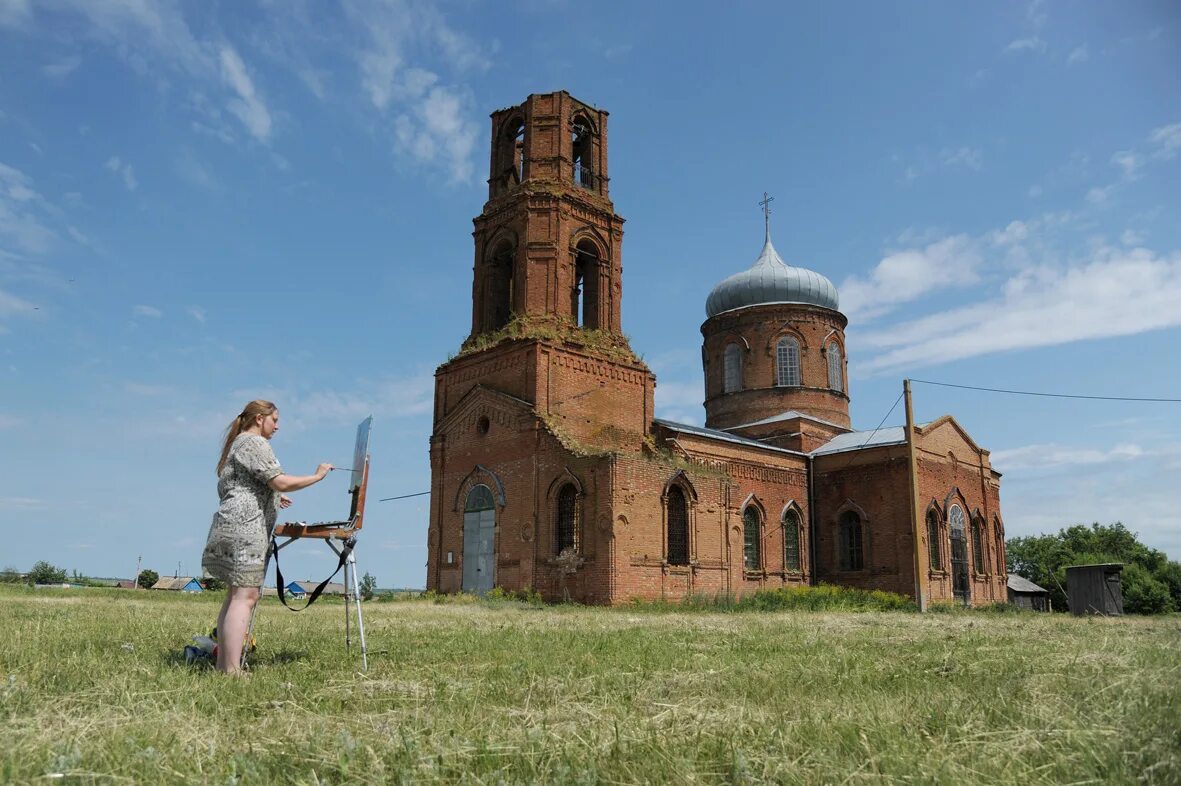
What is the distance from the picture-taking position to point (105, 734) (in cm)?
306

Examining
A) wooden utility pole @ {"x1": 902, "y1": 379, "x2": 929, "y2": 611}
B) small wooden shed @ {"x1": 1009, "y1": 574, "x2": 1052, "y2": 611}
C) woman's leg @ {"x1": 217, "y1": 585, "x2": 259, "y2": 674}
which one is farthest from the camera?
small wooden shed @ {"x1": 1009, "y1": 574, "x2": 1052, "y2": 611}

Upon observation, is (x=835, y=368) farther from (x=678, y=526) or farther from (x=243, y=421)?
(x=243, y=421)

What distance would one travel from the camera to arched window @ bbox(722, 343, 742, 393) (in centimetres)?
3275

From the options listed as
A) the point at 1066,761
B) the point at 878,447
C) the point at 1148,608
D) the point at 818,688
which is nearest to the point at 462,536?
the point at 878,447

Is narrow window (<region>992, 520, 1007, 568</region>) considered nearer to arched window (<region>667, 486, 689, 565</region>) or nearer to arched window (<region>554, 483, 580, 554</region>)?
arched window (<region>667, 486, 689, 565</region>)

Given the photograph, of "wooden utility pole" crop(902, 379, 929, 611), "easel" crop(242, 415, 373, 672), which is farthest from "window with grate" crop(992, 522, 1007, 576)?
"easel" crop(242, 415, 373, 672)

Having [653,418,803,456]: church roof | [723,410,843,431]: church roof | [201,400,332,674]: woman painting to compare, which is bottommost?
[201,400,332,674]: woman painting

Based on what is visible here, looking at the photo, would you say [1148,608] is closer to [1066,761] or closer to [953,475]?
[953,475]

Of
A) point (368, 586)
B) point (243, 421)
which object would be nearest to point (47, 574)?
point (368, 586)

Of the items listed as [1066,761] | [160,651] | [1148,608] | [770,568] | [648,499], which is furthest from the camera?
[1148,608]

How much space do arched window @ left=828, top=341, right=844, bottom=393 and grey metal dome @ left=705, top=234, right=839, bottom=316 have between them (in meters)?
1.71

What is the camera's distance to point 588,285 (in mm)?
24906

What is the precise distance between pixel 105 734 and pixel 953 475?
2959 centimetres

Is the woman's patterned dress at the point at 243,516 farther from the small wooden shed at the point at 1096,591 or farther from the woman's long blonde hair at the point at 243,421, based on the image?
the small wooden shed at the point at 1096,591
